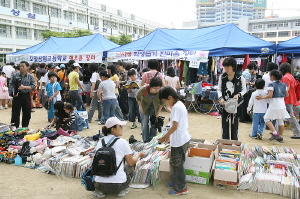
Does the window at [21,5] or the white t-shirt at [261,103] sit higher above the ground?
the window at [21,5]

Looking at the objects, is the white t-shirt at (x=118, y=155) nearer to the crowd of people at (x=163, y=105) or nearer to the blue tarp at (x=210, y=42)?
the crowd of people at (x=163, y=105)

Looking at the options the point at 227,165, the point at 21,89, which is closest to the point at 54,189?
the point at 227,165

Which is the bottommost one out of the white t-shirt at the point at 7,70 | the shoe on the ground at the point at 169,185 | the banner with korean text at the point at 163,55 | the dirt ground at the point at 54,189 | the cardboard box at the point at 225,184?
the dirt ground at the point at 54,189

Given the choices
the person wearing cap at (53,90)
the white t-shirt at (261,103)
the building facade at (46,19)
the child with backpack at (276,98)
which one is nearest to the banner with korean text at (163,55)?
the white t-shirt at (261,103)

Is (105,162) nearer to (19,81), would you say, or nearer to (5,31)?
(19,81)

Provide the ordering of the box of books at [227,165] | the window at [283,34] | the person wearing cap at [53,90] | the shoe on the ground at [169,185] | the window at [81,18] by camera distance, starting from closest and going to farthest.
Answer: the box of books at [227,165] < the shoe on the ground at [169,185] < the person wearing cap at [53,90] < the window at [81,18] < the window at [283,34]

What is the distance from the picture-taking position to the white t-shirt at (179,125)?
3.14 metres

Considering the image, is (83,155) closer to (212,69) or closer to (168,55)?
(168,55)

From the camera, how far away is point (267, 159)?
4125 millimetres

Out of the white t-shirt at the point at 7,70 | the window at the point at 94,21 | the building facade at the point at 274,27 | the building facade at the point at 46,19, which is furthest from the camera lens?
the building facade at the point at 274,27

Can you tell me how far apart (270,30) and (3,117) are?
66.1m

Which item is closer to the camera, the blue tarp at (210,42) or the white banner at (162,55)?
the blue tarp at (210,42)

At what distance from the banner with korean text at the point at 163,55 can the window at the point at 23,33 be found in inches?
1170

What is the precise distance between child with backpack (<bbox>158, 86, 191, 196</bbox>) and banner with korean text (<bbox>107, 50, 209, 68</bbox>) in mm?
6171
